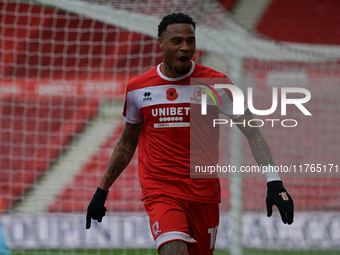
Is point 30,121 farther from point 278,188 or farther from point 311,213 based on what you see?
point 278,188

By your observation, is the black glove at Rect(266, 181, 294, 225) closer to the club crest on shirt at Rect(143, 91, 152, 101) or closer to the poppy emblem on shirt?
the poppy emblem on shirt

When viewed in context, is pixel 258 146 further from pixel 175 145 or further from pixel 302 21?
pixel 302 21

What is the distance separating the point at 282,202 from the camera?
238 cm

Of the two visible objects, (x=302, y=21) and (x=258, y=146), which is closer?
(x=258, y=146)

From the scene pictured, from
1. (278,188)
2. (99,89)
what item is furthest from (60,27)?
(278,188)

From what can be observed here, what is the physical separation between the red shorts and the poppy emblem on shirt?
2.10 ft

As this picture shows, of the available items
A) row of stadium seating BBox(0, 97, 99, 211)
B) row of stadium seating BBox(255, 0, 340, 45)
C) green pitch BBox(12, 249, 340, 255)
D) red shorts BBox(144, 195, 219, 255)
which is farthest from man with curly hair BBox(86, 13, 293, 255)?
row of stadium seating BBox(255, 0, 340, 45)

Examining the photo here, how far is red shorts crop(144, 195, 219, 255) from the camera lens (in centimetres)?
255

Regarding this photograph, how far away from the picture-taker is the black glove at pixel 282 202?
237 cm

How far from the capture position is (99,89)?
8844 mm

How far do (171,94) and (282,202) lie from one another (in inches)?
39.1

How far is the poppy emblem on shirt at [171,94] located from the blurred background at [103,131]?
8.13 feet

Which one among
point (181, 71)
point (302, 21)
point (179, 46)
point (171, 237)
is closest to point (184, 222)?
point (171, 237)

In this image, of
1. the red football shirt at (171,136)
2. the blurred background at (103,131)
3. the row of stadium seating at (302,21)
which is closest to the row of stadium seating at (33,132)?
the blurred background at (103,131)
